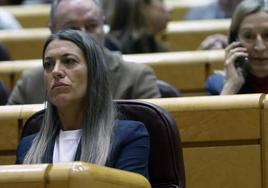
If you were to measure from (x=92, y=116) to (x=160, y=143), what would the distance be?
173mm

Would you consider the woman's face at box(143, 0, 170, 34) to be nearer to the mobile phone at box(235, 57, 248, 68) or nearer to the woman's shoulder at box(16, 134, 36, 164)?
the mobile phone at box(235, 57, 248, 68)

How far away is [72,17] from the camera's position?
335cm

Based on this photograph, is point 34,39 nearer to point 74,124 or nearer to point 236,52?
point 236,52

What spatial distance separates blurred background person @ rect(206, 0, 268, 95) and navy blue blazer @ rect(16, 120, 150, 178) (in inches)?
27.8

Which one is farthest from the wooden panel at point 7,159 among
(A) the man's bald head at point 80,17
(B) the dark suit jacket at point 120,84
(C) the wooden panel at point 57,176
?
(C) the wooden panel at point 57,176

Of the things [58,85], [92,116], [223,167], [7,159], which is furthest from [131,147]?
[7,159]

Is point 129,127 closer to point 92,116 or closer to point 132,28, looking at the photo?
point 92,116

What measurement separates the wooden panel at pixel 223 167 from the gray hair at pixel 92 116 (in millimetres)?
336

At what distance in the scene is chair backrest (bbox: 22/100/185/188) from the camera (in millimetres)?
2496

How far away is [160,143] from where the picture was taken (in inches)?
99.2

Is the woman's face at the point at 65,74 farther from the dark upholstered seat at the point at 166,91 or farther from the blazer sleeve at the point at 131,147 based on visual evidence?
the dark upholstered seat at the point at 166,91

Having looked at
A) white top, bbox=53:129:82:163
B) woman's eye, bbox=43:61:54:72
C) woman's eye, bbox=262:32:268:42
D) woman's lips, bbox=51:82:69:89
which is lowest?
white top, bbox=53:129:82:163

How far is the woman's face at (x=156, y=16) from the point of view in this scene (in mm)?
4047

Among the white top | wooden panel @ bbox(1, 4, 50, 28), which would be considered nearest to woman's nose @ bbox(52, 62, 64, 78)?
the white top
